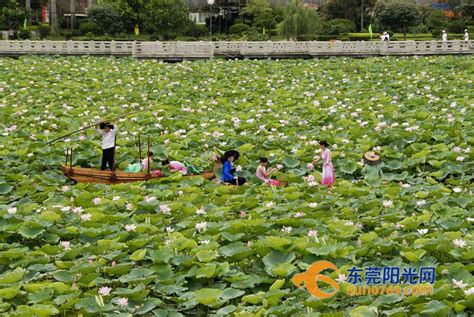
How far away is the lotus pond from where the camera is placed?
15.7ft

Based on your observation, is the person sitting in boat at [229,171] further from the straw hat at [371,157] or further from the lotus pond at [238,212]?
the straw hat at [371,157]

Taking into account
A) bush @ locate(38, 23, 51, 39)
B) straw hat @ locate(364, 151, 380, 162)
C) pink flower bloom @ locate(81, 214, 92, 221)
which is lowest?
pink flower bloom @ locate(81, 214, 92, 221)

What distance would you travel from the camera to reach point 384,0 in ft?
150

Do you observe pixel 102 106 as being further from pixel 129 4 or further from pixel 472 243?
pixel 129 4

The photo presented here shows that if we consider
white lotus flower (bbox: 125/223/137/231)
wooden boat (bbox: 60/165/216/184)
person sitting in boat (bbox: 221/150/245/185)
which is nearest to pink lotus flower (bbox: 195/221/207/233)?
white lotus flower (bbox: 125/223/137/231)

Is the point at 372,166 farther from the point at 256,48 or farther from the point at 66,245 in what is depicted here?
the point at 256,48

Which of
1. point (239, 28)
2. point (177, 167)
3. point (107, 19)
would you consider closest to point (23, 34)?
point (107, 19)

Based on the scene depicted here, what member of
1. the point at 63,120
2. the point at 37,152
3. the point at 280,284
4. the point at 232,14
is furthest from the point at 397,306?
the point at 232,14

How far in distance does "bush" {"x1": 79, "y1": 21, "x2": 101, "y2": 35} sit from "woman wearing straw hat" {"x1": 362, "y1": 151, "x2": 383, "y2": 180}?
3558cm

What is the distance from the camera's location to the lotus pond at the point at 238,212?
4.77 m

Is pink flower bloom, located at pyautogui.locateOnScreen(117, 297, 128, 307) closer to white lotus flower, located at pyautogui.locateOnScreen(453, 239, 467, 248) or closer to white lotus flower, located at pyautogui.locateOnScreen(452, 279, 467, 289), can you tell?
white lotus flower, located at pyautogui.locateOnScreen(452, 279, 467, 289)

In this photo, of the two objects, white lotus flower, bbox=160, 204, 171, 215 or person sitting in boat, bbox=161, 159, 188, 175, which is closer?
white lotus flower, bbox=160, 204, 171, 215

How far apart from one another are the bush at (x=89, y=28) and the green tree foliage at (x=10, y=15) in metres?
5.01

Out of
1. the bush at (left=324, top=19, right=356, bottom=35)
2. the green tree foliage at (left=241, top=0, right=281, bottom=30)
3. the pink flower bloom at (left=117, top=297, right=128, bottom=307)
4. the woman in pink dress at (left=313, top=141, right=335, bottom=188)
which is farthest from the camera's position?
the green tree foliage at (left=241, top=0, right=281, bottom=30)
